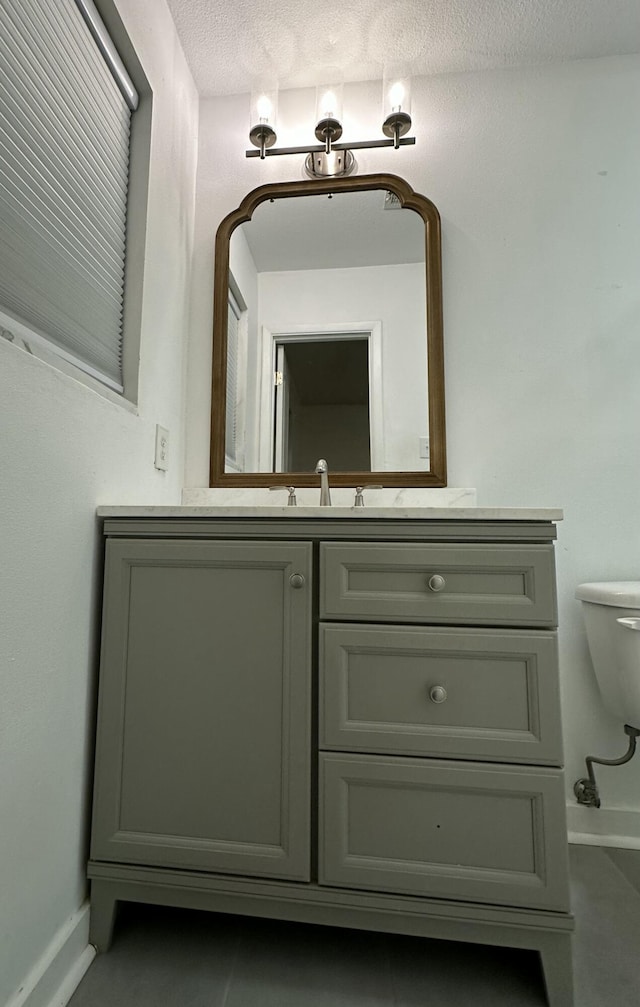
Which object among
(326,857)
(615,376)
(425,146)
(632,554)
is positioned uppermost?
(425,146)

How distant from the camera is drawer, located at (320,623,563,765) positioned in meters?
0.86

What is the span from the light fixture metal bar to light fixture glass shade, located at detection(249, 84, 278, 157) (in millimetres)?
29

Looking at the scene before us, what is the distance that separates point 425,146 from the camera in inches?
63.3

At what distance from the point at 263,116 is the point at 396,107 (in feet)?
1.40

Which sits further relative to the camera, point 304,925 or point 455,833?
point 304,925

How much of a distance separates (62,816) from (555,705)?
920mm

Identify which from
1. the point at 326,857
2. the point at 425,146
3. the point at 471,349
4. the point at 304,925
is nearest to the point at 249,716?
the point at 326,857

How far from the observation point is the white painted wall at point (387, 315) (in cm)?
153

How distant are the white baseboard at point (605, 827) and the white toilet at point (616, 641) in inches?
11.6

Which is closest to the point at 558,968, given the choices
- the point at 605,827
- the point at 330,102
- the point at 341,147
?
the point at 605,827

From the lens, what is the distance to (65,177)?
1.04m

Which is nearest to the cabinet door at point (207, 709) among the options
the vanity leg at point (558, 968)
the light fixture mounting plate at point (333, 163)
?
the vanity leg at point (558, 968)

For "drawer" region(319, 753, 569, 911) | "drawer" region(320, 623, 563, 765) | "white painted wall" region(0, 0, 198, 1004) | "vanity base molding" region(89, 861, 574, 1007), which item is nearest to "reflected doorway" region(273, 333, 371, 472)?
"white painted wall" region(0, 0, 198, 1004)

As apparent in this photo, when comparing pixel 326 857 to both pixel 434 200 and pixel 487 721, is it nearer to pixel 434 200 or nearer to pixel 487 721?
pixel 487 721
